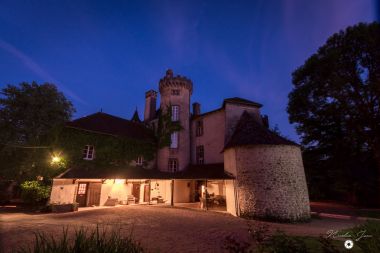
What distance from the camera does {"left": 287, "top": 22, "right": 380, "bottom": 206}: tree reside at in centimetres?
1833

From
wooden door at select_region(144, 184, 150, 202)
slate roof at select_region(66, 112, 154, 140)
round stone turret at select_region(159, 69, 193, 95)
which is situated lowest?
wooden door at select_region(144, 184, 150, 202)

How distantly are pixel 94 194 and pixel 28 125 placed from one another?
10179 millimetres

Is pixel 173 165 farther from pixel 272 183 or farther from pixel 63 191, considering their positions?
pixel 272 183

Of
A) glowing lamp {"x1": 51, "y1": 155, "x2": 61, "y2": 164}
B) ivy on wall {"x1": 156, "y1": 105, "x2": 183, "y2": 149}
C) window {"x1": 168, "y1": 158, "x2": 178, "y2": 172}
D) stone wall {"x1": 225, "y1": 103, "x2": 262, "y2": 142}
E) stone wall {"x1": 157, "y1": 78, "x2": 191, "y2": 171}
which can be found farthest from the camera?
ivy on wall {"x1": 156, "y1": 105, "x2": 183, "y2": 149}

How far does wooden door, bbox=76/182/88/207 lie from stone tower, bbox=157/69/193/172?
7.81 meters

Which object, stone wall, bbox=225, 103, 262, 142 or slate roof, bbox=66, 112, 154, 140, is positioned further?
stone wall, bbox=225, 103, 262, 142

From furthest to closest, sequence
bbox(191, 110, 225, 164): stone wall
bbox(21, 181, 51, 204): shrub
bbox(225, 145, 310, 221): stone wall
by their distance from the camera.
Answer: bbox(191, 110, 225, 164): stone wall, bbox(21, 181, 51, 204): shrub, bbox(225, 145, 310, 221): stone wall

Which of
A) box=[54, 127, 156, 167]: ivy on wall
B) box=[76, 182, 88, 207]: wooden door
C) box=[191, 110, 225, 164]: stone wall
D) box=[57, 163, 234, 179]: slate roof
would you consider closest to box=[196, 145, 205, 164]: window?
box=[191, 110, 225, 164]: stone wall

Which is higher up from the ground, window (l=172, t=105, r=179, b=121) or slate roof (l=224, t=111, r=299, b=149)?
window (l=172, t=105, r=179, b=121)

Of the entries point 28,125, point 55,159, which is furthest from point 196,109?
point 28,125

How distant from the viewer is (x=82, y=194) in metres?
17.1

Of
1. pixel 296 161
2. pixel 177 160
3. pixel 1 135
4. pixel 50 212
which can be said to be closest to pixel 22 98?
pixel 1 135

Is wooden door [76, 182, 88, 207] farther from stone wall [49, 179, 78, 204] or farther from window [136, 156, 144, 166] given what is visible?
window [136, 156, 144, 166]

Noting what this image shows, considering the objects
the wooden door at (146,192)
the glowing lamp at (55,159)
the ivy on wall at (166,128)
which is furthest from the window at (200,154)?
the glowing lamp at (55,159)
